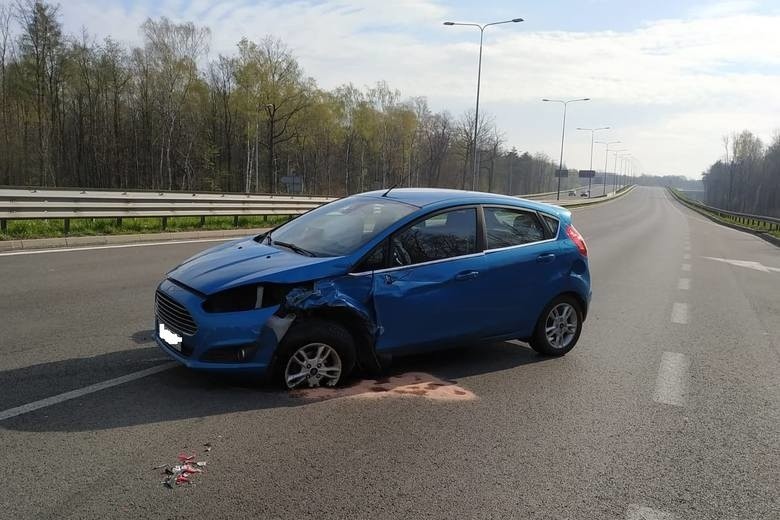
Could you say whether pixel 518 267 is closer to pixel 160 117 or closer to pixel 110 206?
pixel 110 206

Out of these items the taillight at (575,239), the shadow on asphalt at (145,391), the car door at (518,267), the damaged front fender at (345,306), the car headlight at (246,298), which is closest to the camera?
the shadow on asphalt at (145,391)

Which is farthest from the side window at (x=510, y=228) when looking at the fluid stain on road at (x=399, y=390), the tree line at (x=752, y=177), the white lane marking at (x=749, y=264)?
the tree line at (x=752, y=177)

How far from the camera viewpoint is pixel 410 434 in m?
3.87

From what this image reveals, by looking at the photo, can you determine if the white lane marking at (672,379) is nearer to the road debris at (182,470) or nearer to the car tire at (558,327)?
the car tire at (558,327)

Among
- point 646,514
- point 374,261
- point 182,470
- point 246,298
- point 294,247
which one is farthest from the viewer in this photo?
point 294,247

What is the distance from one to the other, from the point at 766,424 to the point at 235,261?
13.9ft

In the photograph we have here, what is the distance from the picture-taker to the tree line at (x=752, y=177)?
109 metres

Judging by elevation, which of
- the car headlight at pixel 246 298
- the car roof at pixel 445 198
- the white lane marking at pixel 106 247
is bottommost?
the white lane marking at pixel 106 247

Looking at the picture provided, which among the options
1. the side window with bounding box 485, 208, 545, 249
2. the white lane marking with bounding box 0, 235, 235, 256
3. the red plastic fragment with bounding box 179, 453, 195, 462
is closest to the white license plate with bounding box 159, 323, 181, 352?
the red plastic fragment with bounding box 179, 453, 195, 462

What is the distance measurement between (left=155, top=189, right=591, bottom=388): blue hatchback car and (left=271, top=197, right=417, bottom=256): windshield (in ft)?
0.05

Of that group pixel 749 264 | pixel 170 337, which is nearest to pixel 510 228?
pixel 170 337

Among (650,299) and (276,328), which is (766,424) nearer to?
(276,328)

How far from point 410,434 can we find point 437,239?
5.83ft

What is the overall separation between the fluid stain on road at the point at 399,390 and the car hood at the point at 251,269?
90cm
